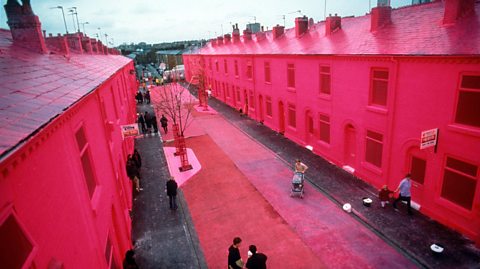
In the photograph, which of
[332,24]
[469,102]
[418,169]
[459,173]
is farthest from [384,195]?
[332,24]

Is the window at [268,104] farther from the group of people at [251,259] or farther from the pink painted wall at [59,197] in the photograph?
the pink painted wall at [59,197]

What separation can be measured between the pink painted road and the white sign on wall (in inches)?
151

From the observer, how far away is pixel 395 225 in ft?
37.4

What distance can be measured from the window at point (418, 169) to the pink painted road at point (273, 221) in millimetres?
3193

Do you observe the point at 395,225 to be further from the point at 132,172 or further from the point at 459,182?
the point at 132,172

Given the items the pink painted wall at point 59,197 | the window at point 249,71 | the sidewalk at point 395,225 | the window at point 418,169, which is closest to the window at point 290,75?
the sidewalk at point 395,225

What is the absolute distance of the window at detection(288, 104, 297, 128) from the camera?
2148cm

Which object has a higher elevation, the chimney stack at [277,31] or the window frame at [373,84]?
the chimney stack at [277,31]

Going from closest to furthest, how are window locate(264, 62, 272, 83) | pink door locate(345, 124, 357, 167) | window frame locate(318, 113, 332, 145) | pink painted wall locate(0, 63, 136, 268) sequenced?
1. pink painted wall locate(0, 63, 136, 268)
2. pink door locate(345, 124, 357, 167)
3. window frame locate(318, 113, 332, 145)
4. window locate(264, 62, 272, 83)

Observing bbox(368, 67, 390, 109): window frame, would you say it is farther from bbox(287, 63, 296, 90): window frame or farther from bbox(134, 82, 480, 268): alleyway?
bbox(287, 63, 296, 90): window frame

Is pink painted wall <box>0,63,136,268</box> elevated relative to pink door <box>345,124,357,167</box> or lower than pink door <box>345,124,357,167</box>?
elevated

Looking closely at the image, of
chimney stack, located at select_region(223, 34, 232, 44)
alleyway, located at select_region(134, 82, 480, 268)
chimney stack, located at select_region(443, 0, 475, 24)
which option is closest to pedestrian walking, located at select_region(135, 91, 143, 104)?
chimney stack, located at select_region(223, 34, 232, 44)

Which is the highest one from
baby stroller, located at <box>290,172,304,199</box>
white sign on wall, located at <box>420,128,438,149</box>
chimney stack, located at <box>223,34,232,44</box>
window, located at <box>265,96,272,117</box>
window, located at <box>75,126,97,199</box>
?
chimney stack, located at <box>223,34,232,44</box>

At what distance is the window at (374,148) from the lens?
14.0 meters
